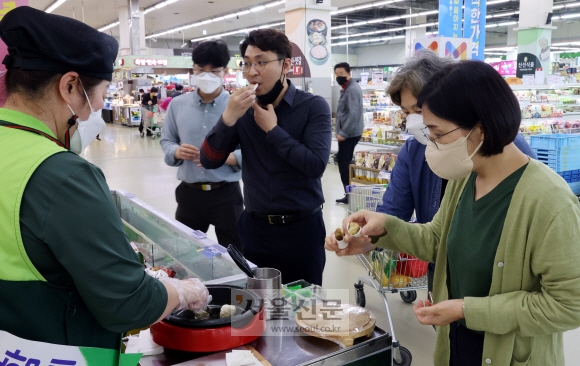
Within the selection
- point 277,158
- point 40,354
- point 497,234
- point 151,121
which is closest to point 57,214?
point 40,354

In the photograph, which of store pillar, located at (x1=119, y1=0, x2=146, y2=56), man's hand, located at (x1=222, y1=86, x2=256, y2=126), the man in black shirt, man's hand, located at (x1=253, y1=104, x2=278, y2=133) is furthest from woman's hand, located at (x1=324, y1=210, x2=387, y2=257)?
store pillar, located at (x1=119, y1=0, x2=146, y2=56)

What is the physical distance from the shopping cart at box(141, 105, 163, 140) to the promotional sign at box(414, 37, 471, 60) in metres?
12.3

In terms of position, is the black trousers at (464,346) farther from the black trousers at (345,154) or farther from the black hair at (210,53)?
the black trousers at (345,154)

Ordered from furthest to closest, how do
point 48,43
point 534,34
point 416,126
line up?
point 534,34, point 416,126, point 48,43

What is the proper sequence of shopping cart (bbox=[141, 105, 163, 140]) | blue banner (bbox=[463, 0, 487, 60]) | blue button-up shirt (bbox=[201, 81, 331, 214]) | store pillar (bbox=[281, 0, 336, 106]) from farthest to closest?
shopping cart (bbox=[141, 105, 163, 140]) < store pillar (bbox=[281, 0, 336, 106]) < blue banner (bbox=[463, 0, 487, 60]) < blue button-up shirt (bbox=[201, 81, 331, 214])

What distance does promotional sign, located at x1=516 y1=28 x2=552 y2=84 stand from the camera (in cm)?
1212

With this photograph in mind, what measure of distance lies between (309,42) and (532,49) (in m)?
6.40

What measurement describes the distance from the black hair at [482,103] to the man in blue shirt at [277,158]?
1074 millimetres

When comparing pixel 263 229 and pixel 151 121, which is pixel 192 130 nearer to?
pixel 263 229

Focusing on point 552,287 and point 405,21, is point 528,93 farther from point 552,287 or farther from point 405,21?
point 405,21

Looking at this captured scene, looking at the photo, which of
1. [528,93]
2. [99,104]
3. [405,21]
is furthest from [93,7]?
[99,104]

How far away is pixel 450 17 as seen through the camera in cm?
745

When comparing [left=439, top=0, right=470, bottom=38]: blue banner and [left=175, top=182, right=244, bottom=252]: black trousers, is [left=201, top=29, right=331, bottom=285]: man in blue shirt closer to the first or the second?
[left=175, top=182, right=244, bottom=252]: black trousers

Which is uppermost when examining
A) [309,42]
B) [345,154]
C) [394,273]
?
[309,42]
